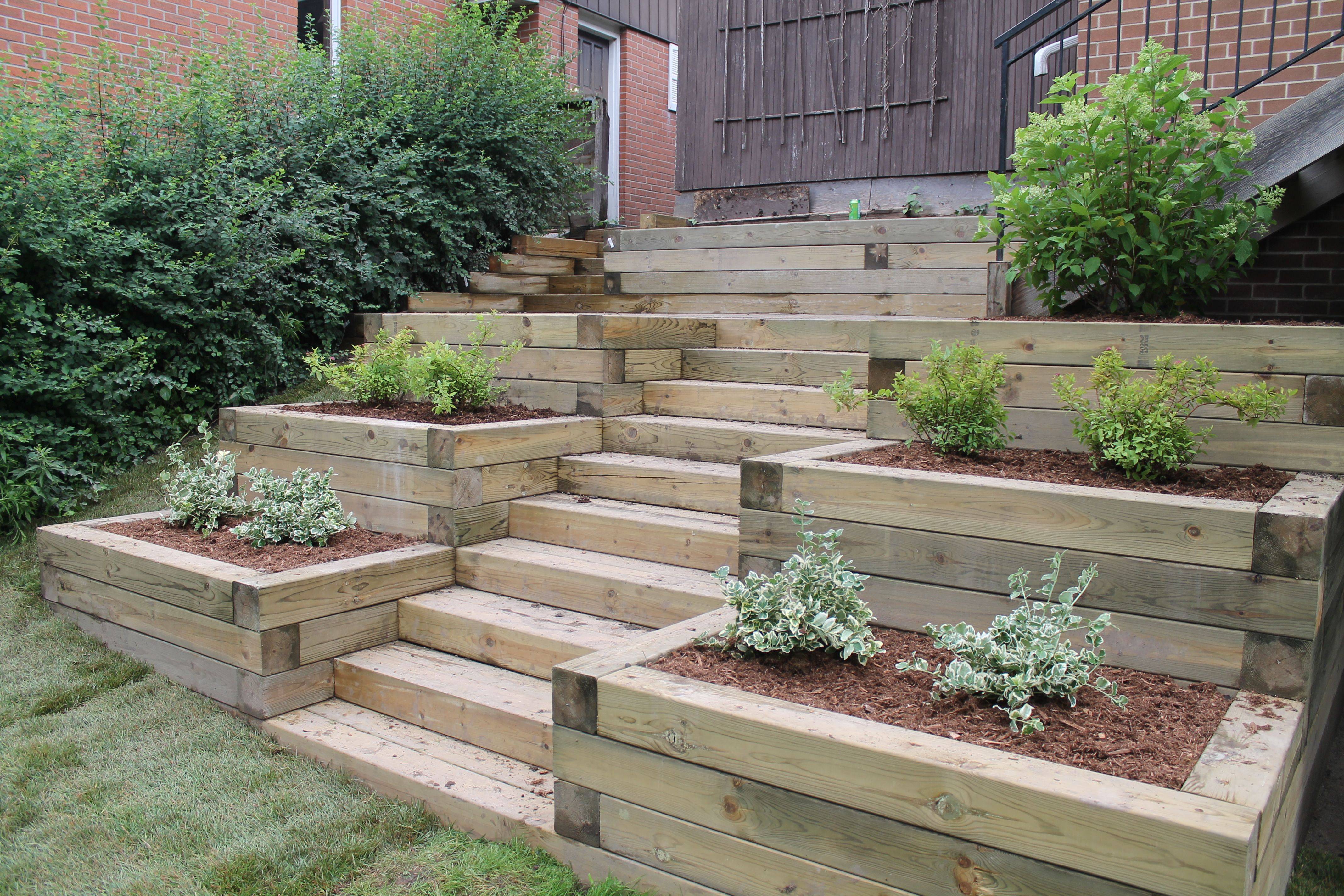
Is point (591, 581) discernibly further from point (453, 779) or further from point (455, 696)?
point (453, 779)

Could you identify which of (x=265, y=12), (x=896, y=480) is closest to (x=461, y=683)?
(x=896, y=480)

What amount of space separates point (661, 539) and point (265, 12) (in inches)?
274

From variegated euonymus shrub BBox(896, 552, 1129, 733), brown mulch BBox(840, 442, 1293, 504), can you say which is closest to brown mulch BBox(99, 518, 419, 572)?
brown mulch BBox(840, 442, 1293, 504)

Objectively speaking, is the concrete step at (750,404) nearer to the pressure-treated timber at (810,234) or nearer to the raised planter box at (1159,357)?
the raised planter box at (1159,357)

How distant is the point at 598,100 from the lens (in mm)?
11523

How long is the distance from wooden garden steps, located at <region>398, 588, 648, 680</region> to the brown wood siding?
5381 millimetres

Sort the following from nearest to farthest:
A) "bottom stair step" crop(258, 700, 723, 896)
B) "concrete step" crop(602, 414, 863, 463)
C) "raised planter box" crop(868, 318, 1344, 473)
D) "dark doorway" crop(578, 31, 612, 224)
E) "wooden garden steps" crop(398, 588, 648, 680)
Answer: "bottom stair step" crop(258, 700, 723, 896), "raised planter box" crop(868, 318, 1344, 473), "wooden garden steps" crop(398, 588, 648, 680), "concrete step" crop(602, 414, 863, 463), "dark doorway" crop(578, 31, 612, 224)

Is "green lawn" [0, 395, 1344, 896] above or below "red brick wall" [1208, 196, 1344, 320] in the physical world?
below

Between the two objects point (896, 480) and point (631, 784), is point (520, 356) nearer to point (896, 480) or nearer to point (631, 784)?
point (896, 480)

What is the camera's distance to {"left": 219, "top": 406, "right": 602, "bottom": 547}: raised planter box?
3916 millimetres

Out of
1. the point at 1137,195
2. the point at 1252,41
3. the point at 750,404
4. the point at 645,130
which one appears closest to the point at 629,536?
the point at 750,404

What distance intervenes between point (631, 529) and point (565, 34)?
28.8 ft

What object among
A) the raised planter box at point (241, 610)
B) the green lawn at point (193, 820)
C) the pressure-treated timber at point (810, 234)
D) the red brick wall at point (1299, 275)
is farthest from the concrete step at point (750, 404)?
the green lawn at point (193, 820)

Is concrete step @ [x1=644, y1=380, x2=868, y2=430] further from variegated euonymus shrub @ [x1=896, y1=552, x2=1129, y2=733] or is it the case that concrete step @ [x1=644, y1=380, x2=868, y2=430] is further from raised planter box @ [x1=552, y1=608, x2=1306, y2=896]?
raised planter box @ [x1=552, y1=608, x2=1306, y2=896]
